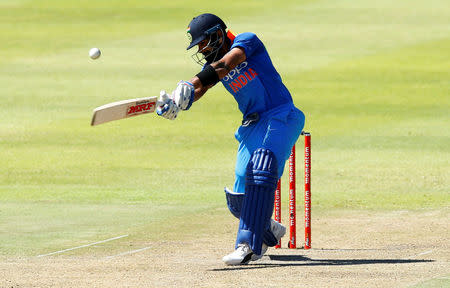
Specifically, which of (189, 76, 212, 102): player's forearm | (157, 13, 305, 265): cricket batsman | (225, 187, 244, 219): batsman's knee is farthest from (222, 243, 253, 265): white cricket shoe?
(189, 76, 212, 102): player's forearm

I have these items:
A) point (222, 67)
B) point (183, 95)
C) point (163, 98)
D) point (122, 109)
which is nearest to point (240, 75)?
point (222, 67)

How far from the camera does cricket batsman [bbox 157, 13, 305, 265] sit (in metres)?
7.01

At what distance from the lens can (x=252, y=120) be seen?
7.27 meters

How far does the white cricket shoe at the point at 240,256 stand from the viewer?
22.9ft

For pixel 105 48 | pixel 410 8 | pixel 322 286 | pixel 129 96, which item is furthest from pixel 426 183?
pixel 410 8

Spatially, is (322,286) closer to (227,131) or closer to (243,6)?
(227,131)

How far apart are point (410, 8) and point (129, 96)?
14.3m

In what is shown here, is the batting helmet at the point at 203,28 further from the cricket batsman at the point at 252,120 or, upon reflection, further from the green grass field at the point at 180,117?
the green grass field at the point at 180,117

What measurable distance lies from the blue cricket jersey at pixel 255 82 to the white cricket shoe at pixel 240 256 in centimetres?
98

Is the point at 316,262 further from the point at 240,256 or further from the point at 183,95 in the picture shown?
the point at 183,95

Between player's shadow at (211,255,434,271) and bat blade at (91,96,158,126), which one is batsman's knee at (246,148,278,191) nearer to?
player's shadow at (211,255,434,271)

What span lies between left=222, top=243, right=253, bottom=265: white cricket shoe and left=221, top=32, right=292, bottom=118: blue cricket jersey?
38.4 inches

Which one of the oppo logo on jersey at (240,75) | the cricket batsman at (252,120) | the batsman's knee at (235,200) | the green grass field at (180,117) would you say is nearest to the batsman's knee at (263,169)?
the cricket batsman at (252,120)

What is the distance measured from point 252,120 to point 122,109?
1.08m
